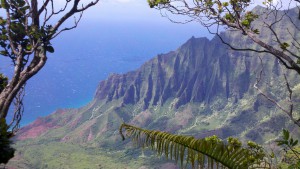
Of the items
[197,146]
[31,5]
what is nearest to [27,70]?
[31,5]

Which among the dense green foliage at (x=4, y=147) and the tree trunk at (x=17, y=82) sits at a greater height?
the tree trunk at (x=17, y=82)

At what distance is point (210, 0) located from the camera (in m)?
12.9

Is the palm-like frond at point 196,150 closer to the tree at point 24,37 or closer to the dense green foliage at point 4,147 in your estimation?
the dense green foliage at point 4,147

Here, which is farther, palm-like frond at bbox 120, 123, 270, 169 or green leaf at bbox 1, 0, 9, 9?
green leaf at bbox 1, 0, 9, 9

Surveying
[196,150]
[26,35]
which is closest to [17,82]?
[26,35]

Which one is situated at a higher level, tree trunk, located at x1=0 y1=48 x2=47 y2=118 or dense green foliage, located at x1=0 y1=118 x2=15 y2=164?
tree trunk, located at x1=0 y1=48 x2=47 y2=118

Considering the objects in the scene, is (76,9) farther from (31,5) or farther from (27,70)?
(27,70)

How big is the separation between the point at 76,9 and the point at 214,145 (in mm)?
9243

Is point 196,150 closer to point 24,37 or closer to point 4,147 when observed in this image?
point 4,147

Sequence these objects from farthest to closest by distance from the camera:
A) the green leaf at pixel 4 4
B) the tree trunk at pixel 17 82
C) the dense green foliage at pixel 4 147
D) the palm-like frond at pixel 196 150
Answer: the green leaf at pixel 4 4 → the tree trunk at pixel 17 82 → the dense green foliage at pixel 4 147 → the palm-like frond at pixel 196 150

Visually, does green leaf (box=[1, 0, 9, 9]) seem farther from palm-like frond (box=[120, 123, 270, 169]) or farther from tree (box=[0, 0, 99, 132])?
palm-like frond (box=[120, 123, 270, 169])

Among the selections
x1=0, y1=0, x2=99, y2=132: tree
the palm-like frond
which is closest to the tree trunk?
x1=0, y1=0, x2=99, y2=132: tree

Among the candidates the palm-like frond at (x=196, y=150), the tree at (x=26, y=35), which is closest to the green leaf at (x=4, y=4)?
the tree at (x=26, y=35)

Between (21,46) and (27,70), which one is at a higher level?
(21,46)
